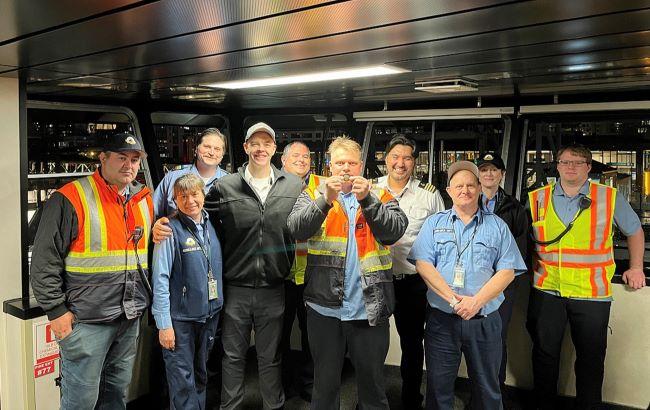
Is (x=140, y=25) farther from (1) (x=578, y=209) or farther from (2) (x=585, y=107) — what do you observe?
(2) (x=585, y=107)

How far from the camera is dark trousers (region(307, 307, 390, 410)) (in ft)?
8.38

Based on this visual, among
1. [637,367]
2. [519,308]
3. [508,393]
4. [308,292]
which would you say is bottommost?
[508,393]

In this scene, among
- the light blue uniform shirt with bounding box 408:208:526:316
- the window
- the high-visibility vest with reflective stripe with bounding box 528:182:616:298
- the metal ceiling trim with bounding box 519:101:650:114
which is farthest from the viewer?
the window

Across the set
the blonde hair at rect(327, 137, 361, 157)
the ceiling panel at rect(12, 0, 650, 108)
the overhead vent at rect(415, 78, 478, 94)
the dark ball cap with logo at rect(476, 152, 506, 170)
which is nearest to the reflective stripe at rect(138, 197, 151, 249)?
the ceiling panel at rect(12, 0, 650, 108)

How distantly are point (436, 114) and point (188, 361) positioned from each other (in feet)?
9.42

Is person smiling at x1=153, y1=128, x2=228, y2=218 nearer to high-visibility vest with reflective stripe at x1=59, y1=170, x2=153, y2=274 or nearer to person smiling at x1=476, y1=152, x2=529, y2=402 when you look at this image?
high-visibility vest with reflective stripe at x1=59, y1=170, x2=153, y2=274

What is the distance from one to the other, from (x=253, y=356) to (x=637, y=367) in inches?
103

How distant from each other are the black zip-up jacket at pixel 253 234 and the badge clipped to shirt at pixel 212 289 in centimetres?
10

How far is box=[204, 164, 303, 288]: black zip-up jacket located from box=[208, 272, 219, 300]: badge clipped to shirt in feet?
0.33

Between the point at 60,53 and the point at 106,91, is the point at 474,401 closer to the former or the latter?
the point at 60,53

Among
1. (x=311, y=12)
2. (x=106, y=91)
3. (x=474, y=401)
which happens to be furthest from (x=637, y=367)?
(x=106, y=91)

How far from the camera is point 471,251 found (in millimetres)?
2637

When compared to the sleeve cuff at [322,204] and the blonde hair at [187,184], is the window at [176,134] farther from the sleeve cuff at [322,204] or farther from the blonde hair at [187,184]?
the sleeve cuff at [322,204]

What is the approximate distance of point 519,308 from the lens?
3.60 m
